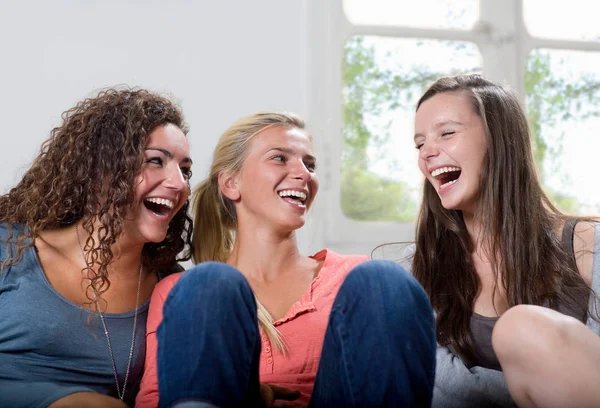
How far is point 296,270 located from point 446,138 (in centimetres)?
48

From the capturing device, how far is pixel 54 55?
2.28 m

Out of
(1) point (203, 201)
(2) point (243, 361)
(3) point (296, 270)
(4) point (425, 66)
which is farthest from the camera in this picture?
(4) point (425, 66)

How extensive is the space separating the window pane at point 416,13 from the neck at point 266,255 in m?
1.15

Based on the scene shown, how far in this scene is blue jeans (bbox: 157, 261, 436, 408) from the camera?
3.42ft

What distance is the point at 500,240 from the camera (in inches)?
64.4

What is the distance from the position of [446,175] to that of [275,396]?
702mm

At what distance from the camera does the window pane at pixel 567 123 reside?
9.23 feet

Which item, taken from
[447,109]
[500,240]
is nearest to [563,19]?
[447,109]

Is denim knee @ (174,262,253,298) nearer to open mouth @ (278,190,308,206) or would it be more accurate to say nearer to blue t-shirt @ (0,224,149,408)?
blue t-shirt @ (0,224,149,408)

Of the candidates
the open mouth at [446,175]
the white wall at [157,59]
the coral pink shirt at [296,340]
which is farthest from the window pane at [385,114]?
the coral pink shirt at [296,340]

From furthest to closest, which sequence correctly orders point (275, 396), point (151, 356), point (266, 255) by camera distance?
point (266, 255) → point (151, 356) → point (275, 396)

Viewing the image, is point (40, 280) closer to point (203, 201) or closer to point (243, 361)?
point (203, 201)

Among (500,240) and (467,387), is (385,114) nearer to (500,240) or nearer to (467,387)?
(500,240)

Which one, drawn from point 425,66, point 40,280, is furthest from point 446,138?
point 425,66
